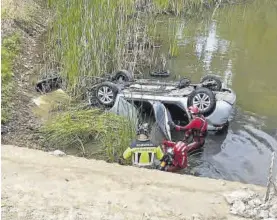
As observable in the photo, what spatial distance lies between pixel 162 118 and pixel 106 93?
1471 millimetres

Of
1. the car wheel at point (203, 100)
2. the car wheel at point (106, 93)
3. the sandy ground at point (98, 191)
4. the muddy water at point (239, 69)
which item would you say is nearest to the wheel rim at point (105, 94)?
the car wheel at point (106, 93)

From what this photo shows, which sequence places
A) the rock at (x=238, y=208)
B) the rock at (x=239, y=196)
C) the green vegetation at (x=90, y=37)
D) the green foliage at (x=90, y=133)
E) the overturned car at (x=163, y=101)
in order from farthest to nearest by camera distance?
the green vegetation at (x=90, y=37), the overturned car at (x=163, y=101), the green foliage at (x=90, y=133), the rock at (x=239, y=196), the rock at (x=238, y=208)

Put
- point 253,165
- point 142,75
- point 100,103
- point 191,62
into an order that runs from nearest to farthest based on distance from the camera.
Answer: point 253,165
point 100,103
point 142,75
point 191,62

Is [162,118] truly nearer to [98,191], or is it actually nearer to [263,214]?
[98,191]

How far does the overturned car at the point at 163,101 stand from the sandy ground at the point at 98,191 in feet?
6.81

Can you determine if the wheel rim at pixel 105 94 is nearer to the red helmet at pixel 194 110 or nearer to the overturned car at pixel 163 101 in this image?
Result: the overturned car at pixel 163 101

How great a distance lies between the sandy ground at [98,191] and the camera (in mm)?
5562

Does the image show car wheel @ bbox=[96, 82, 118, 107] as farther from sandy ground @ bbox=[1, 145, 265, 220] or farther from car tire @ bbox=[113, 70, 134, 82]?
sandy ground @ bbox=[1, 145, 265, 220]

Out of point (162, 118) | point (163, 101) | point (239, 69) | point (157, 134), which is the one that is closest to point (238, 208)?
point (157, 134)

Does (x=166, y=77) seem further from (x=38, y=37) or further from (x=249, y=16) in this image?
Answer: (x=249, y=16)

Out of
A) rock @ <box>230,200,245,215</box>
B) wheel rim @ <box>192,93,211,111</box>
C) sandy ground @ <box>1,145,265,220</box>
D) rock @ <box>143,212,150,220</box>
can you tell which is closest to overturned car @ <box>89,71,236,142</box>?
wheel rim @ <box>192,93,211,111</box>

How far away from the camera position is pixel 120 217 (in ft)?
18.0

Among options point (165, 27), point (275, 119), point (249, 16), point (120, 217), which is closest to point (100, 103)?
point (275, 119)

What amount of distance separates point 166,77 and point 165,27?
227 inches
